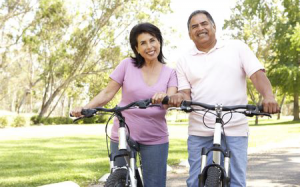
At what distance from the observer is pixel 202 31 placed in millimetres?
3730

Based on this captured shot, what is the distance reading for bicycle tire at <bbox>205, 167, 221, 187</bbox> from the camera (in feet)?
9.98

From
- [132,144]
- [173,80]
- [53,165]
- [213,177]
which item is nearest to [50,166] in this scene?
[53,165]

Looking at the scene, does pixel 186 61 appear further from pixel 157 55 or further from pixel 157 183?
pixel 157 183

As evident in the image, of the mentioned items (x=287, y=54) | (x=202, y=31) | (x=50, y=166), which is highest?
(x=287, y=54)

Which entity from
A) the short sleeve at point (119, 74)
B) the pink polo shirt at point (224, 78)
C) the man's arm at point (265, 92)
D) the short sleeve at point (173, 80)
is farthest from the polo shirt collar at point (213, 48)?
the short sleeve at point (119, 74)

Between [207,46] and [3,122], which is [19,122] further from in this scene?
[207,46]

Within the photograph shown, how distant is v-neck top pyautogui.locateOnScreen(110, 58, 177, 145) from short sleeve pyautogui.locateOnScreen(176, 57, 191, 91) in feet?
0.17

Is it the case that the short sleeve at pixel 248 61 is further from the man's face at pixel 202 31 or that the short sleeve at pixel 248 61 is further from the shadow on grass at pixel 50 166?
the shadow on grass at pixel 50 166

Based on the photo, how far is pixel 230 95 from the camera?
11.8ft

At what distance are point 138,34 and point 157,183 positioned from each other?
1281mm

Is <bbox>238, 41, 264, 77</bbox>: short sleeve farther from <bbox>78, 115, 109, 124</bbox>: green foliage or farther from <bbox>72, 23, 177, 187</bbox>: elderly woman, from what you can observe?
<bbox>78, 115, 109, 124</bbox>: green foliage

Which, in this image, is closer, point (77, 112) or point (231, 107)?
point (231, 107)

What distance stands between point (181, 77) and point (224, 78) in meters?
0.39

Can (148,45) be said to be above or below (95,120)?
above
